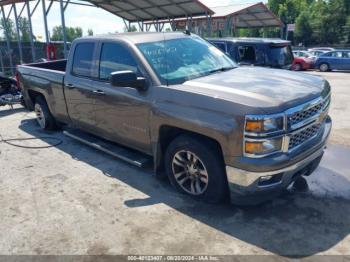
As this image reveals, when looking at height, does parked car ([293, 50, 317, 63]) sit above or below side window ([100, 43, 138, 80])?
below

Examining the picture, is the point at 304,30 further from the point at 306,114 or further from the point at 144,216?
the point at 144,216

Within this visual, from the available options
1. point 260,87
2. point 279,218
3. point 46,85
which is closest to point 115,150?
point 46,85

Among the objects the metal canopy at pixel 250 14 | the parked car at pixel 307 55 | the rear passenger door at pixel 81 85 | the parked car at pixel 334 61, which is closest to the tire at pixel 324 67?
the parked car at pixel 334 61

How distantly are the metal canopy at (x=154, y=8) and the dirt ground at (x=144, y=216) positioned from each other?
13262 mm

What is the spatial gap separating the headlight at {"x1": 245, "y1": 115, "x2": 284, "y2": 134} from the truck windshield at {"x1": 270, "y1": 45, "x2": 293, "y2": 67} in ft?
25.5

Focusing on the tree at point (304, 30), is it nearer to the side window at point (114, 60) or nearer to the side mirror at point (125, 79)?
the side window at point (114, 60)

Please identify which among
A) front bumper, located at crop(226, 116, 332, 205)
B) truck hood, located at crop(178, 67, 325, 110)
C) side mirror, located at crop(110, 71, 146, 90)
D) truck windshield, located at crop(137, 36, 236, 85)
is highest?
truck windshield, located at crop(137, 36, 236, 85)

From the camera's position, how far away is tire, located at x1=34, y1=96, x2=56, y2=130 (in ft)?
22.5

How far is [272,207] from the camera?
12.7 ft

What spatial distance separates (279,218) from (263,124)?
111 centimetres

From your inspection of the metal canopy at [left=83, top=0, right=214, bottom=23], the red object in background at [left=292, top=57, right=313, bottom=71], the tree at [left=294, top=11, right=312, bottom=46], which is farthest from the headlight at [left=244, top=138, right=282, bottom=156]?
the tree at [left=294, top=11, right=312, bottom=46]

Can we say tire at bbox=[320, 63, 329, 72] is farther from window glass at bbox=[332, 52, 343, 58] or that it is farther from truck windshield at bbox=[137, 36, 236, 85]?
truck windshield at bbox=[137, 36, 236, 85]

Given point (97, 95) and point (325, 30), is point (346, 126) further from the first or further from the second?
point (325, 30)

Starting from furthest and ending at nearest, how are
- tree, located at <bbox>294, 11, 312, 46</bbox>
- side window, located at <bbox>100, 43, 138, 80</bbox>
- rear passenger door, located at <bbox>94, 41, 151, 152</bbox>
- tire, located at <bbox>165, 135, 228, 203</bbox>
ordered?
1. tree, located at <bbox>294, 11, 312, 46</bbox>
2. side window, located at <bbox>100, 43, 138, 80</bbox>
3. rear passenger door, located at <bbox>94, 41, 151, 152</bbox>
4. tire, located at <bbox>165, 135, 228, 203</bbox>
